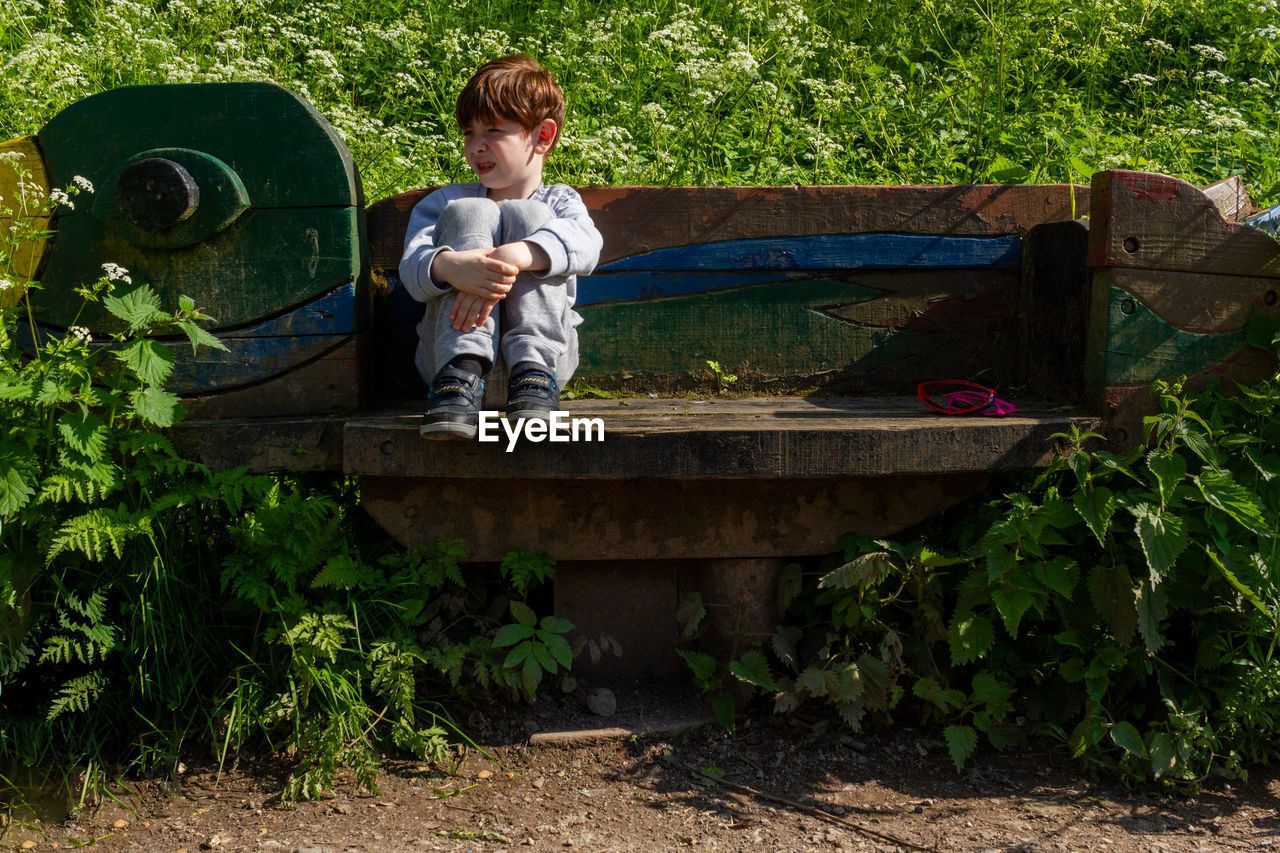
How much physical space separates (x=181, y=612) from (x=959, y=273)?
2.31 meters

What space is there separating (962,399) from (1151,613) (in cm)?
71

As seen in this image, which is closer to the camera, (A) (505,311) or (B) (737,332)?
(A) (505,311)

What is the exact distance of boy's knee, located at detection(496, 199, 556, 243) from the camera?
2.50 metres

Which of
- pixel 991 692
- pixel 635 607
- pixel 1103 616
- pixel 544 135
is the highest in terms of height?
pixel 544 135

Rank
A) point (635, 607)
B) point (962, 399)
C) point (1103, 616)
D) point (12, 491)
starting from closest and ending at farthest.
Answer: point (12, 491) → point (1103, 616) → point (962, 399) → point (635, 607)

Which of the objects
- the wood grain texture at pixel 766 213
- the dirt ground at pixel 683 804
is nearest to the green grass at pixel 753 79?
the wood grain texture at pixel 766 213

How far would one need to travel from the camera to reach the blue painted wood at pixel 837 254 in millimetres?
2896

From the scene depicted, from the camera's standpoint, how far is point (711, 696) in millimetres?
2668

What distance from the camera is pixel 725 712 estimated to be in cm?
253

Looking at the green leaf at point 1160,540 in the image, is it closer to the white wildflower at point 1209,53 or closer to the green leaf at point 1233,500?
the green leaf at point 1233,500

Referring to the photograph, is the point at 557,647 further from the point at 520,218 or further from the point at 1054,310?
the point at 1054,310

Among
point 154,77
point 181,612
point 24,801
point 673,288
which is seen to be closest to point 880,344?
point 673,288

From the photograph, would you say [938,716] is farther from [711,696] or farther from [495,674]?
[495,674]

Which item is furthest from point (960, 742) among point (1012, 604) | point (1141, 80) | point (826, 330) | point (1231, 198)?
point (1141, 80)
